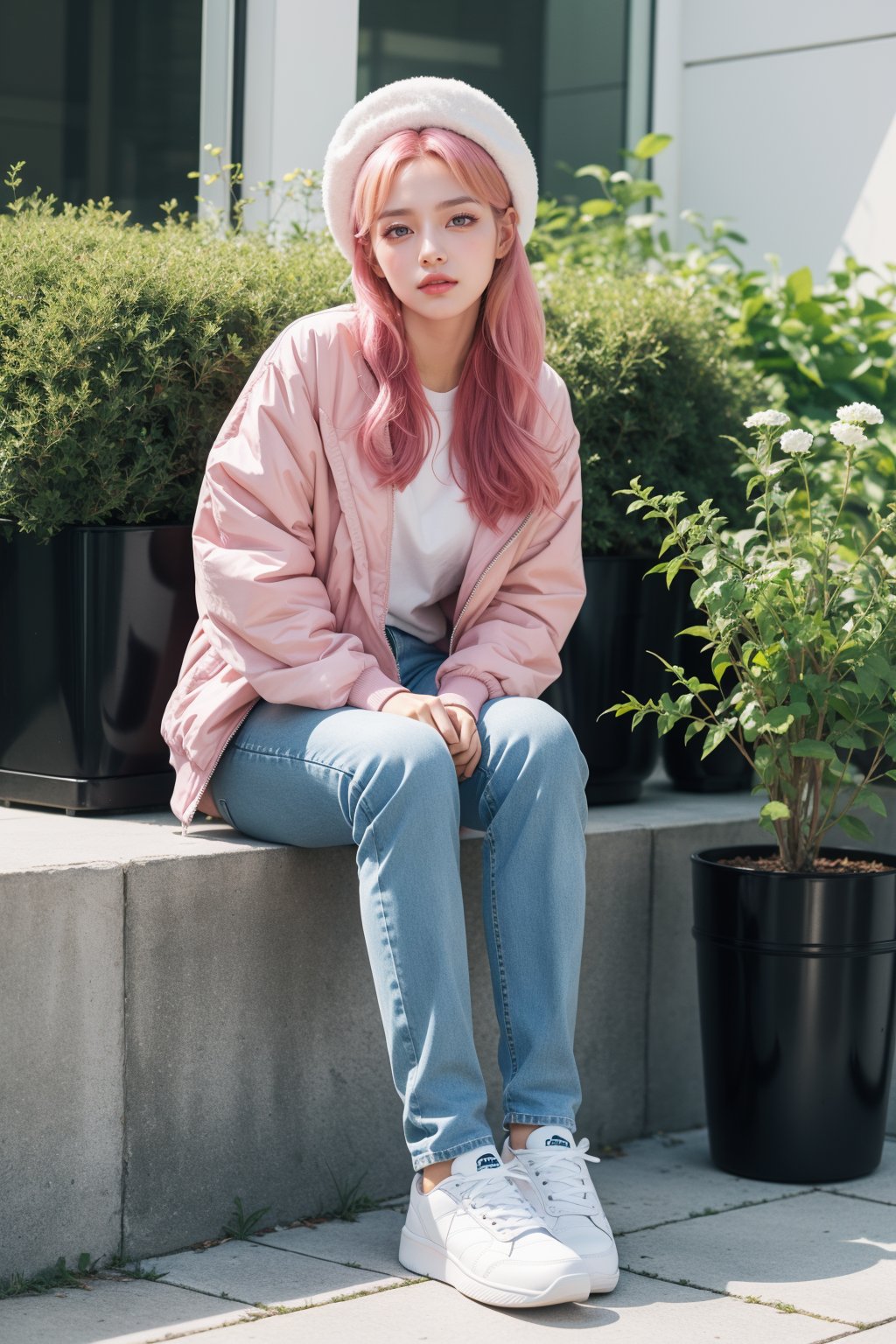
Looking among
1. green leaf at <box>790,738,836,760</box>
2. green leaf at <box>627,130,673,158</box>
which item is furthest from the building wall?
green leaf at <box>790,738,836,760</box>

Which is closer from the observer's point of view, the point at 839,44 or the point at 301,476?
the point at 301,476

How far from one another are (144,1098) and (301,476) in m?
0.99

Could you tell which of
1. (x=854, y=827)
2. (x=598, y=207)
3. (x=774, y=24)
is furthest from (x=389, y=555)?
(x=774, y=24)

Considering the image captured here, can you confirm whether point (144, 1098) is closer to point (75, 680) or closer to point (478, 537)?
point (75, 680)

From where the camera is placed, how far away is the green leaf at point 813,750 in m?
3.01

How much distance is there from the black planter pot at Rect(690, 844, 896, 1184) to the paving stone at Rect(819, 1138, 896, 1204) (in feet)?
0.06

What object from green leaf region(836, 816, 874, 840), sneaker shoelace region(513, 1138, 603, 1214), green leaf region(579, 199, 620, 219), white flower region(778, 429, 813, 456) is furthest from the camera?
green leaf region(579, 199, 620, 219)

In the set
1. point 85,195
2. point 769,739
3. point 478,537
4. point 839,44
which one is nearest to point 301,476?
point 478,537

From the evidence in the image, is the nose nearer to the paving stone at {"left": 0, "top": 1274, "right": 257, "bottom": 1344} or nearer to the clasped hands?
the clasped hands

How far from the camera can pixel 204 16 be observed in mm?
4582

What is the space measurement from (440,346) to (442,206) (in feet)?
0.86

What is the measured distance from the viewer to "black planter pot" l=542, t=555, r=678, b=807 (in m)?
3.65

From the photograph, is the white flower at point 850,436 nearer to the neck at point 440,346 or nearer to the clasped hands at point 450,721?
the neck at point 440,346

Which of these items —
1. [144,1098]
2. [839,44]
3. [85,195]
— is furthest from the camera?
[839,44]
